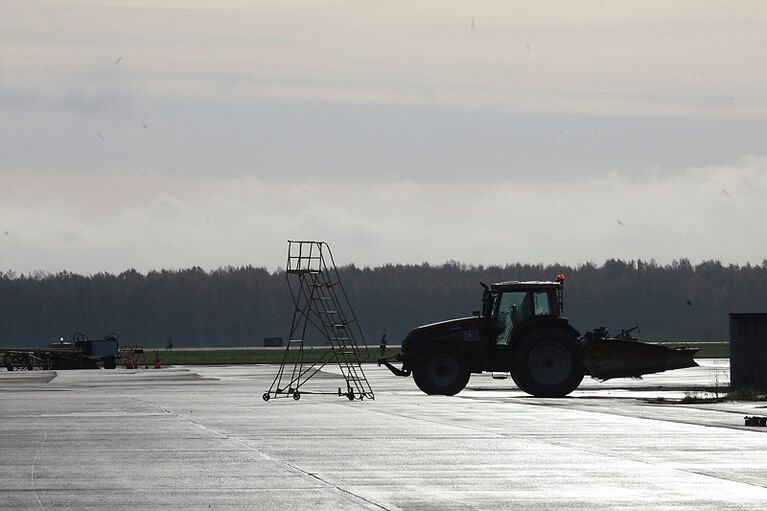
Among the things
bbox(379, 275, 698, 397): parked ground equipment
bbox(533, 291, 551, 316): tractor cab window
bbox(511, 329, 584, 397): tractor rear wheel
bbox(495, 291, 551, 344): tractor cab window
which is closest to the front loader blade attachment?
bbox(379, 275, 698, 397): parked ground equipment

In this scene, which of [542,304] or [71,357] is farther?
[71,357]

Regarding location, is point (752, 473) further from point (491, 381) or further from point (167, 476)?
point (491, 381)

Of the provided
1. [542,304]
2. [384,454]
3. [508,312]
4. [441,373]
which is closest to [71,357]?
[441,373]

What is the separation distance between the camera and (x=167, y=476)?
1636cm

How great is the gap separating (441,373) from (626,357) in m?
4.58

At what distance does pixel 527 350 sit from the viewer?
35156mm

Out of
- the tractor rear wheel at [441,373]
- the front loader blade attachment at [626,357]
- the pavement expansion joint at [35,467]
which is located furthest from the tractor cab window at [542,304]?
the pavement expansion joint at [35,467]

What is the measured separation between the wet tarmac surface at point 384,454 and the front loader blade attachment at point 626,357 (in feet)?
2.85

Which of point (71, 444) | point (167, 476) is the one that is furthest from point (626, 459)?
point (71, 444)

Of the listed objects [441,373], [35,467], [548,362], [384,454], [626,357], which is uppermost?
[626,357]

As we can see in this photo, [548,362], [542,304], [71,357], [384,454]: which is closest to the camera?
[384,454]

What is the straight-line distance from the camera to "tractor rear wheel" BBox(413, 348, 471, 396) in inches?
1425

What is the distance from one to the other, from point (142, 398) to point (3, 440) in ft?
49.0

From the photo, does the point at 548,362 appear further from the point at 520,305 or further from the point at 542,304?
the point at 520,305
